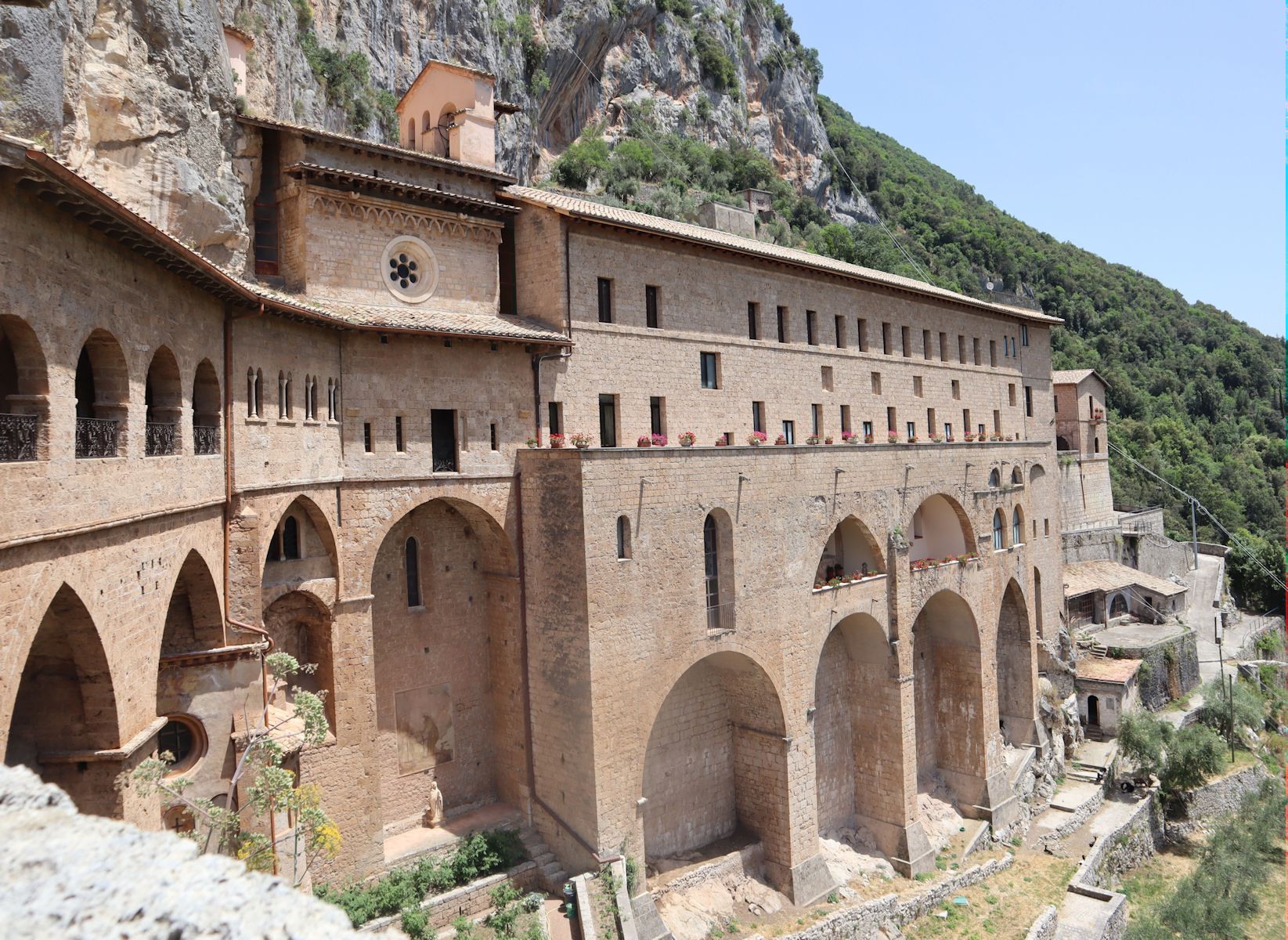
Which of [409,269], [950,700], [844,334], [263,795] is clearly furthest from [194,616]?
[950,700]

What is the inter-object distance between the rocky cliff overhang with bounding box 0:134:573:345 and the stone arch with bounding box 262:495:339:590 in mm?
3832

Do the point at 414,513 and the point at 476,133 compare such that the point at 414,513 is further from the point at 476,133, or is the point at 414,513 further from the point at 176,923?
the point at 176,923

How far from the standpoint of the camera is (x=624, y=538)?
1989 cm

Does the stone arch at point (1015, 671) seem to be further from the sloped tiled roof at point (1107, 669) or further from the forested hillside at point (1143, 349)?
the forested hillside at point (1143, 349)

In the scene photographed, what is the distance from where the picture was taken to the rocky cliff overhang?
8.61m

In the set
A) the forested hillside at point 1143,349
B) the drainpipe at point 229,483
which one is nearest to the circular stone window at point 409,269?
the drainpipe at point 229,483

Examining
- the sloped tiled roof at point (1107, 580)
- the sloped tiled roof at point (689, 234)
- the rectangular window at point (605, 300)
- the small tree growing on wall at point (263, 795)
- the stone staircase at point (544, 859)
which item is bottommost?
the stone staircase at point (544, 859)

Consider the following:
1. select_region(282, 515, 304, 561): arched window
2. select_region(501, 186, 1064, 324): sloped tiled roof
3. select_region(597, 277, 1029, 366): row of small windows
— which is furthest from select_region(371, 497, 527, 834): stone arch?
select_region(501, 186, 1064, 324): sloped tiled roof

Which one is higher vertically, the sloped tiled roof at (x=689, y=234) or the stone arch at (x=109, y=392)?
the sloped tiled roof at (x=689, y=234)

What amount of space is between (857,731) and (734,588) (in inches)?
354

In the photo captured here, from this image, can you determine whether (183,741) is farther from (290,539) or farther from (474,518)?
(474,518)

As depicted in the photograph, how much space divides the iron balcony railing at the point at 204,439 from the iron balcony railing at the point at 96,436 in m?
2.59

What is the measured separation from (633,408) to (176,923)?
65.8ft

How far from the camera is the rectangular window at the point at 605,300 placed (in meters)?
23.1
